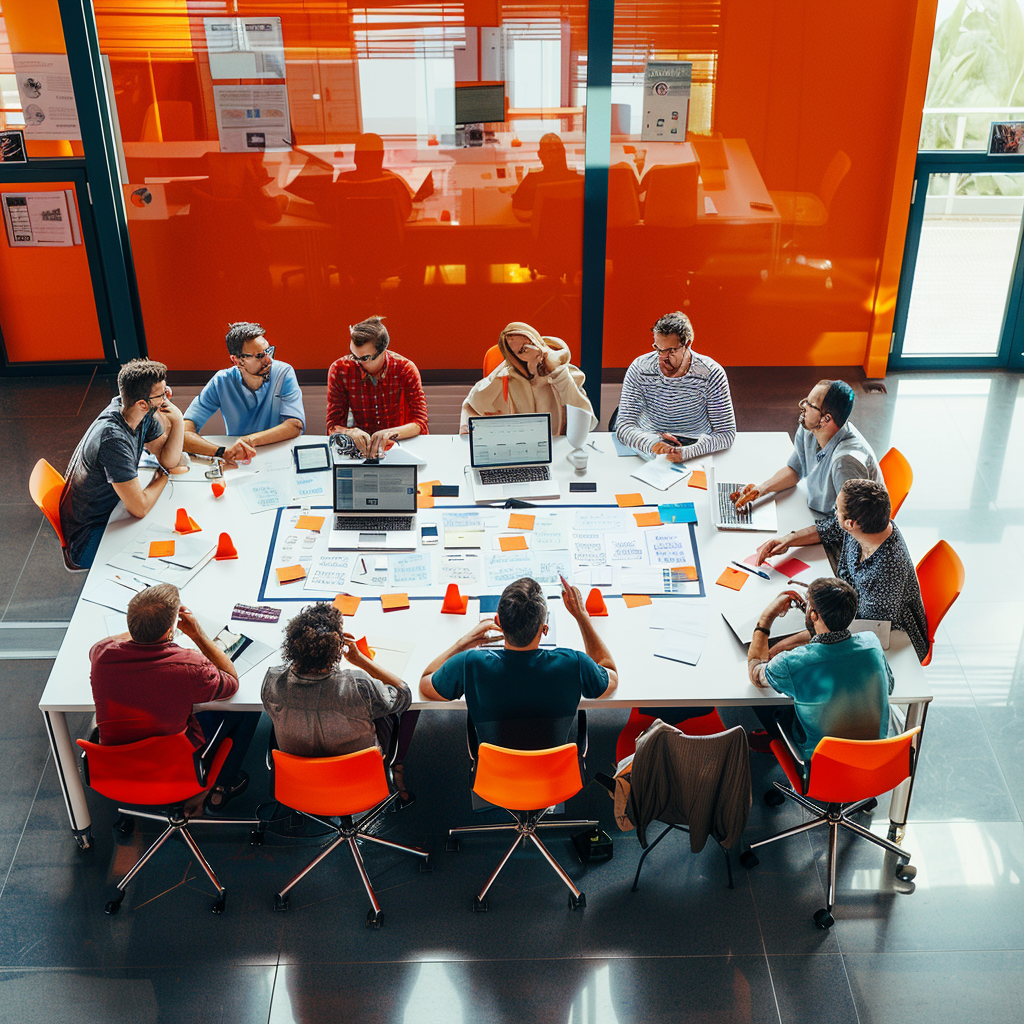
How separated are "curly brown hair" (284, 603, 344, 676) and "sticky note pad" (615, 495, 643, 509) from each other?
168cm

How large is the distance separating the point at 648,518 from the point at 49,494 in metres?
2.66

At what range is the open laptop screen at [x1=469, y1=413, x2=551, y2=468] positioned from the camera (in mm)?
4758

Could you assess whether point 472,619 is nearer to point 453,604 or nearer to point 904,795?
point 453,604

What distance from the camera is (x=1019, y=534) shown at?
567 cm

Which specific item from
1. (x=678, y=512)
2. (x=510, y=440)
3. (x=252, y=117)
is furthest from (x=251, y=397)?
(x=678, y=512)

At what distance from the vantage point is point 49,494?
181 inches

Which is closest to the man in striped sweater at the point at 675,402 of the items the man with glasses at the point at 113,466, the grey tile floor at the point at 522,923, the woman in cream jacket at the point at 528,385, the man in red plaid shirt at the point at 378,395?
the woman in cream jacket at the point at 528,385

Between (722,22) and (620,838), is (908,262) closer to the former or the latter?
(722,22)

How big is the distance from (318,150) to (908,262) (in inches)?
157

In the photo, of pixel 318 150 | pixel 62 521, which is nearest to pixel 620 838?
pixel 62 521

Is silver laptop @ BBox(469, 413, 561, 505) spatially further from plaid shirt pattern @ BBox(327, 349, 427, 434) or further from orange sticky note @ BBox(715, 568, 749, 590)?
orange sticky note @ BBox(715, 568, 749, 590)

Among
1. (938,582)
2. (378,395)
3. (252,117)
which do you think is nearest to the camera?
(938,582)

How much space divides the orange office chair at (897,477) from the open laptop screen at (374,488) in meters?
2.17

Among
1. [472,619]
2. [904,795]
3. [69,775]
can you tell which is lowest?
[904,795]
